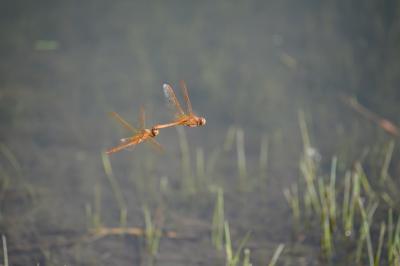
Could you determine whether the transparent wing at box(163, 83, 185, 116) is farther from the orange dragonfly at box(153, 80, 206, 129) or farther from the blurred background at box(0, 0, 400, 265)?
the blurred background at box(0, 0, 400, 265)

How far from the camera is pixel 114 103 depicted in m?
5.50

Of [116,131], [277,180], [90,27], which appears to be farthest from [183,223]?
[90,27]

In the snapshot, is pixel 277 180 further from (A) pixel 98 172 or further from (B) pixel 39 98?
(B) pixel 39 98

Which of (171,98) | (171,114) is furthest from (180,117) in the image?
(171,114)

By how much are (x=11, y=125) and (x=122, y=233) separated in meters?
2.25

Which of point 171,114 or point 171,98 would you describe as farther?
point 171,114

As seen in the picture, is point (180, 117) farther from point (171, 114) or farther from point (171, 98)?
point (171, 114)

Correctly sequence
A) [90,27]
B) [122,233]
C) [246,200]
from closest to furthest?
[122,233] → [246,200] → [90,27]

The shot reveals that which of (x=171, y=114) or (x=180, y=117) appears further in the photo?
(x=171, y=114)

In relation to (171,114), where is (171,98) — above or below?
below

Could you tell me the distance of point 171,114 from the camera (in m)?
5.44

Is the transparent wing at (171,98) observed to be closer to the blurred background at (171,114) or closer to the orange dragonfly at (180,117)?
the orange dragonfly at (180,117)

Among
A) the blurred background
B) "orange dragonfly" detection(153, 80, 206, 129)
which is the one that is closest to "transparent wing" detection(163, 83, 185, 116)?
"orange dragonfly" detection(153, 80, 206, 129)

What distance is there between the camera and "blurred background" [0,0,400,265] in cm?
341
